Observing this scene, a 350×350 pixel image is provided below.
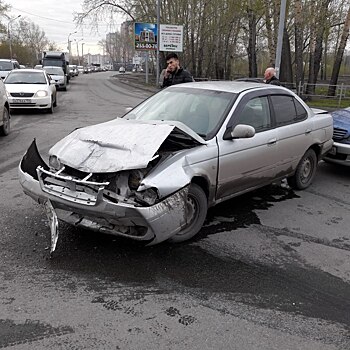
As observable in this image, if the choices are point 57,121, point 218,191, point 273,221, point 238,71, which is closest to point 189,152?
point 218,191

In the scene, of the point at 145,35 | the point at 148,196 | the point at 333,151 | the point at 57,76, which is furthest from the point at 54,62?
the point at 148,196

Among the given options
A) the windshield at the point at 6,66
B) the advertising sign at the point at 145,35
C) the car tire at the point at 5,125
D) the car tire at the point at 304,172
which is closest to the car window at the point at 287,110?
the car tire at the point at 304,172

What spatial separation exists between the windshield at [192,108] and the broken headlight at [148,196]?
Result: 117 cm

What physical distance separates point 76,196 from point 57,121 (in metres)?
9.56

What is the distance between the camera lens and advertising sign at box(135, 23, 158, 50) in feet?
119

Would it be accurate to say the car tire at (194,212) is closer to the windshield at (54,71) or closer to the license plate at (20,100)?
the license plate at (20,100)

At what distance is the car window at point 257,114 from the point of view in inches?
191

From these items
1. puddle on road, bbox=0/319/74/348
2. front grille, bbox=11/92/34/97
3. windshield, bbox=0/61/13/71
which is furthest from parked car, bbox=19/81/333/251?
windshield, bbox=0/61/13/71

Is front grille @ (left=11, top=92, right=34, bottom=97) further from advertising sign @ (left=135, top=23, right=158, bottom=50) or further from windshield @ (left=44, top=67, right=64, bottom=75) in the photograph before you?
advertising sign @ (left=135, top=23, right=158, bottom=50)

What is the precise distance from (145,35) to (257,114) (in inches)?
1329

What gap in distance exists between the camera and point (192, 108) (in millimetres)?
4863

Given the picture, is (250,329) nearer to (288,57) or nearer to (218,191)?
(218,191)

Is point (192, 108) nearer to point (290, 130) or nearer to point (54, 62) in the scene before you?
point (290, 130)

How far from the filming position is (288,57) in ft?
77.4
